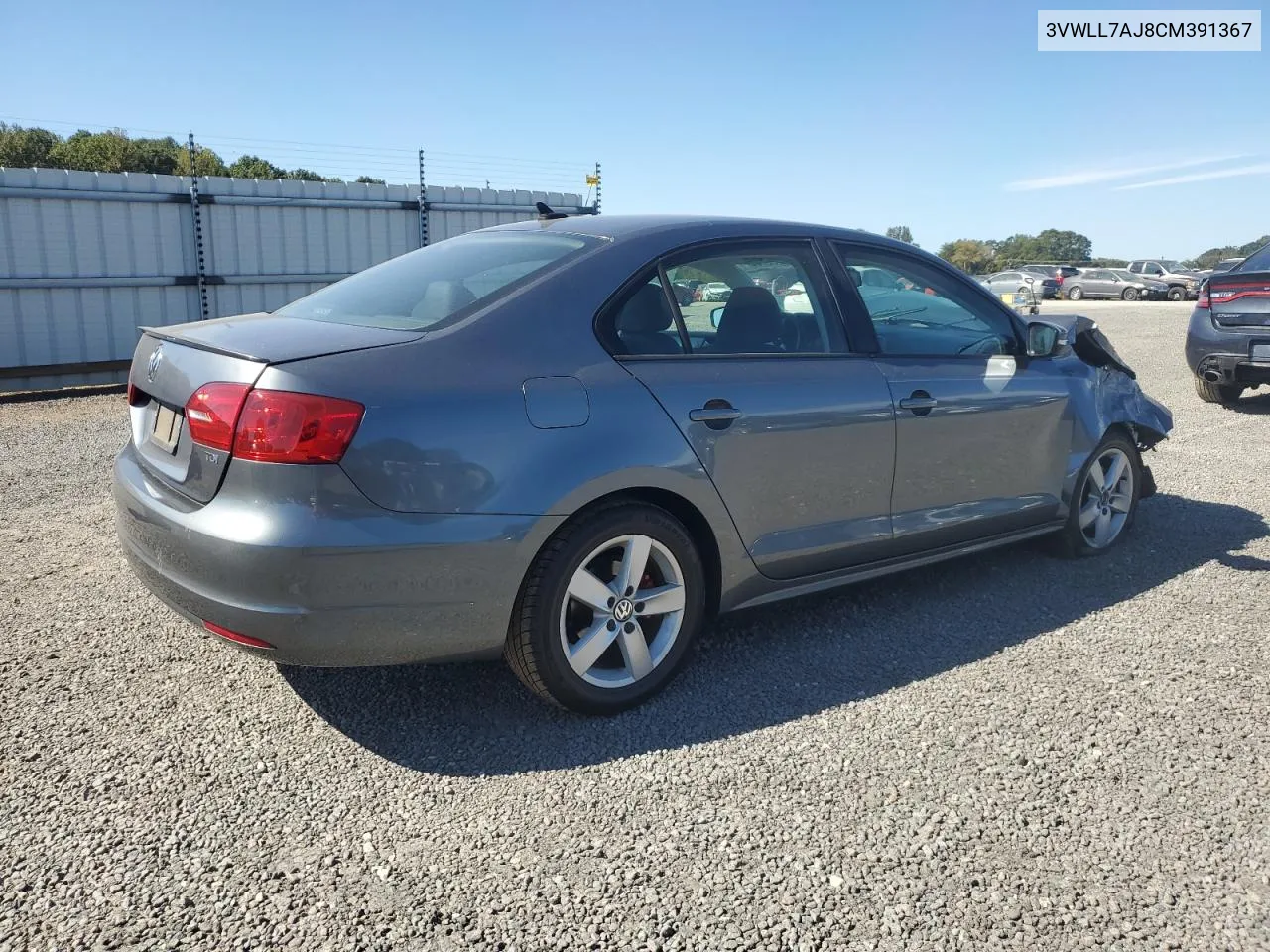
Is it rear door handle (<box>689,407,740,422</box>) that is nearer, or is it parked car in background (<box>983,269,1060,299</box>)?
rear door handle (<box>689,407,740,422</box>)

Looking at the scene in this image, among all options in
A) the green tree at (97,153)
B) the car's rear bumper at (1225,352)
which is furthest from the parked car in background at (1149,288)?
the green tree at (97,153)

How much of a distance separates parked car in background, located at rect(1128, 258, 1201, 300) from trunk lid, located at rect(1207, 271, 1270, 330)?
105ft

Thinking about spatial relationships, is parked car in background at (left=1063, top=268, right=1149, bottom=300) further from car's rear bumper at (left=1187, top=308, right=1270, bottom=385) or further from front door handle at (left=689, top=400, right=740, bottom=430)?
front door handle at (left=689, top=400, right=740, bottom=430)

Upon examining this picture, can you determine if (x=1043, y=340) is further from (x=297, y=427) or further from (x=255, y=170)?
(x=255, y=170)

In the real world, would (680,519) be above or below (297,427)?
below

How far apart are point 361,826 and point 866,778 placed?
1.40m

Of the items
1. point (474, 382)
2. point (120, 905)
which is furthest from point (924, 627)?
point (120, 905)

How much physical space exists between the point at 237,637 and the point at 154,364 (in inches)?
39.0

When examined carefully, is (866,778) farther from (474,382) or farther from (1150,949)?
(474,382)

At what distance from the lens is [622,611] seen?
10.4 ft

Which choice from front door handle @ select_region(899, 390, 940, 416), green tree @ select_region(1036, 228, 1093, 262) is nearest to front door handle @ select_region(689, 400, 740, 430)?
front door handle @ select_region(899, 390, 940, 416)

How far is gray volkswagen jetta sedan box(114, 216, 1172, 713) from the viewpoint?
268 centimetres

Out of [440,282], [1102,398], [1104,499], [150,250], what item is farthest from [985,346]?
[150,250]

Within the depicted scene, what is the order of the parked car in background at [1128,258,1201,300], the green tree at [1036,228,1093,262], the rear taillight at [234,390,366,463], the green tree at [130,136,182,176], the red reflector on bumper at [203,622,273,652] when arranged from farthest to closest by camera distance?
the green tree at [1036,228,1093,262] → the green tree at [130,136,182,176] → the parked car in background at [1128,258,1201,300] → the red reflector on bumper at [203,622,273,652] → the rear taillight at [234,390,366,463]
